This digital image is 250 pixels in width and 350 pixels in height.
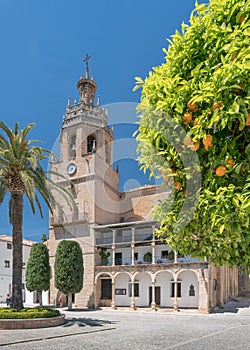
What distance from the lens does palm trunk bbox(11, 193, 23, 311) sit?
19.6 m

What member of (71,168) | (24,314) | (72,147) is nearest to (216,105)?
(24,314)

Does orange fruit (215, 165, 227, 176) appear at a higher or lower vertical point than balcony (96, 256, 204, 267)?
higher

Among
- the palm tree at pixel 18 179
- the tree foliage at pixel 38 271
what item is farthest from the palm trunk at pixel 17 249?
the tree foliage at pixel 38 271

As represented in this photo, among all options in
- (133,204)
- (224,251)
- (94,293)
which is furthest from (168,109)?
(133,204)

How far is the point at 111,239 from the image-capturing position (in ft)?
119

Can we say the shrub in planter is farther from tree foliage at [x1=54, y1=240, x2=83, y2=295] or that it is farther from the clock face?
the clock face

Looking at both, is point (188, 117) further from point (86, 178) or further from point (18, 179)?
point (86, 178)

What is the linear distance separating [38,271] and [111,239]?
7.37 m

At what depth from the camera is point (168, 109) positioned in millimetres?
4660

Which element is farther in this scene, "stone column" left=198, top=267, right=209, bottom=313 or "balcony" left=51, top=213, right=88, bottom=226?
"balcony" left=51, top=213, right=88, bottom=226

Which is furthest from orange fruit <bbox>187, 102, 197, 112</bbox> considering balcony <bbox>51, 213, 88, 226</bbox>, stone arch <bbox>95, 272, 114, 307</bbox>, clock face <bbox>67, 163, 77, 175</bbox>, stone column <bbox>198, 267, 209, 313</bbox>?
clock face <bbox>67, 163, 77, 175</bbox>

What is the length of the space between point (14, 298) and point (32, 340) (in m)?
5.27

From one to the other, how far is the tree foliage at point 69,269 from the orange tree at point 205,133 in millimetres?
29513

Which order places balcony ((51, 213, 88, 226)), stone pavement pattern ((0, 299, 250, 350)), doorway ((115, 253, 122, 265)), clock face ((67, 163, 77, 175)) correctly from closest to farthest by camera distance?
stone pavement pattern ((0, 299, 250, 350))
doorway ((115, 253, 122, 265))
balcony ((51, 213, 88, 226))
clock face ((67, 163, 77, 175))
